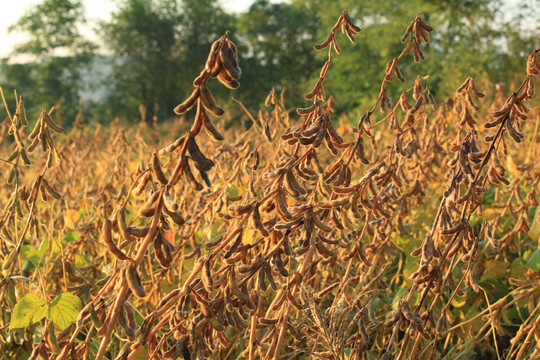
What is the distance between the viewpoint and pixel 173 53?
4144 cm

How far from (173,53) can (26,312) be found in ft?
136

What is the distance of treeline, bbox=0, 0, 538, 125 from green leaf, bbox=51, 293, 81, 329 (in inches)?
978

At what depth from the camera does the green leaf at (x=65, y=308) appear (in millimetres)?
1454

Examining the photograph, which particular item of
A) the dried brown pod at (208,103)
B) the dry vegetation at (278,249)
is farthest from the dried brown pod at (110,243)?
the dried brown pod at (208,103)

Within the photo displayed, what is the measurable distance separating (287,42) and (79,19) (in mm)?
16184

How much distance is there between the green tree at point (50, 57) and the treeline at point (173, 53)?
0.06 meters

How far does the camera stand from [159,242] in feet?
3.03

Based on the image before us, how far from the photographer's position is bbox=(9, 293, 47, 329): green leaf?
4.83 feet

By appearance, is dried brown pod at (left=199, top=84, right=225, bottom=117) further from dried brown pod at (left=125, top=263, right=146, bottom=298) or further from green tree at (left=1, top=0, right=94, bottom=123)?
green tree at (left=1, top=0, right=94, bottom=123)

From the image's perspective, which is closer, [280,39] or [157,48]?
[157,48]

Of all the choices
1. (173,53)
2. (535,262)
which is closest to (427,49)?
(173,53)

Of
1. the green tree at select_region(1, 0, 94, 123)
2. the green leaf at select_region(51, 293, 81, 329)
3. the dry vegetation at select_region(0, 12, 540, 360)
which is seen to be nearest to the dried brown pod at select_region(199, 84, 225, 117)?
the dry vegetation at select_region(0, 12, 540, 360)

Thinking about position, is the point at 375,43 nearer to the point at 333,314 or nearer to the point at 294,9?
the point at 294,9

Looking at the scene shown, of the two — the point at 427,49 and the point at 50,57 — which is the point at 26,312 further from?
the point at 50,57
